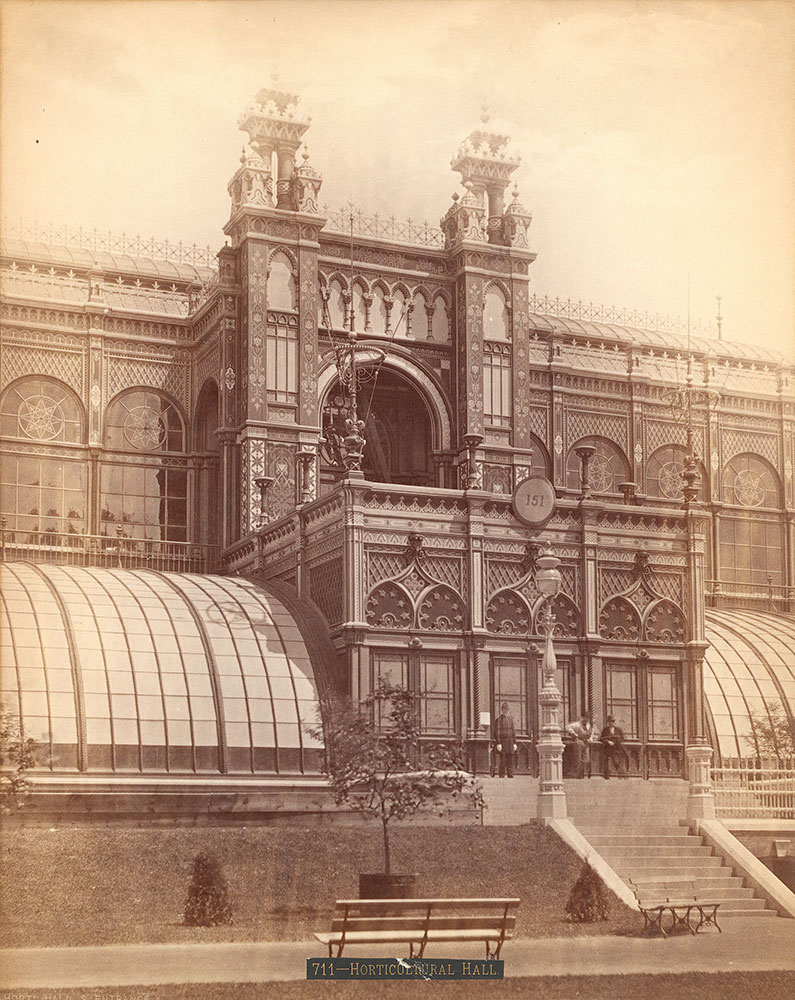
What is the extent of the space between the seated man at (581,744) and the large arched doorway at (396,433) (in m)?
7.65

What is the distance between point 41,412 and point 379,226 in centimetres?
793

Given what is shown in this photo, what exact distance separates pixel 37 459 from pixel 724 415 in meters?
15.8

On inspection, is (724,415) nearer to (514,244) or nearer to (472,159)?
(514,244)

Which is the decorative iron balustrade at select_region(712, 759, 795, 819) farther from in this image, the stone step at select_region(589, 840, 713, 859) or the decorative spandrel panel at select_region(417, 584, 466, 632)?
the decorative spandrel panel at select_region(417, 584, 466, 632)

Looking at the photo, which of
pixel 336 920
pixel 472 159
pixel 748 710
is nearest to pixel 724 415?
pixel 748 710

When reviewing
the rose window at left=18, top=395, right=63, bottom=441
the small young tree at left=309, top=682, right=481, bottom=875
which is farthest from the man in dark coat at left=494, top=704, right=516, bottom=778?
the rose window at left=18, top=395, right=63, bottom=441

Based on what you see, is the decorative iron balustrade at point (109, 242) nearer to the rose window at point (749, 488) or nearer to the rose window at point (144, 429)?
the rose window at point (144, 429)

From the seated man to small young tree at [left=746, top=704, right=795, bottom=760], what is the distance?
14.0 feet

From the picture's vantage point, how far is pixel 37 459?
110ft

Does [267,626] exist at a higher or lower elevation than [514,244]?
lower

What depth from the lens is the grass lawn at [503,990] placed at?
20.9m

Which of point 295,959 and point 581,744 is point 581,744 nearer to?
point 581,744

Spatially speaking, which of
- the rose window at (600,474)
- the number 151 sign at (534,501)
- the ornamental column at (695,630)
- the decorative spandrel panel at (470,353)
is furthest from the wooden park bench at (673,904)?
the rose window at (600,474)

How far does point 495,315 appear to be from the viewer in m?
37.1
